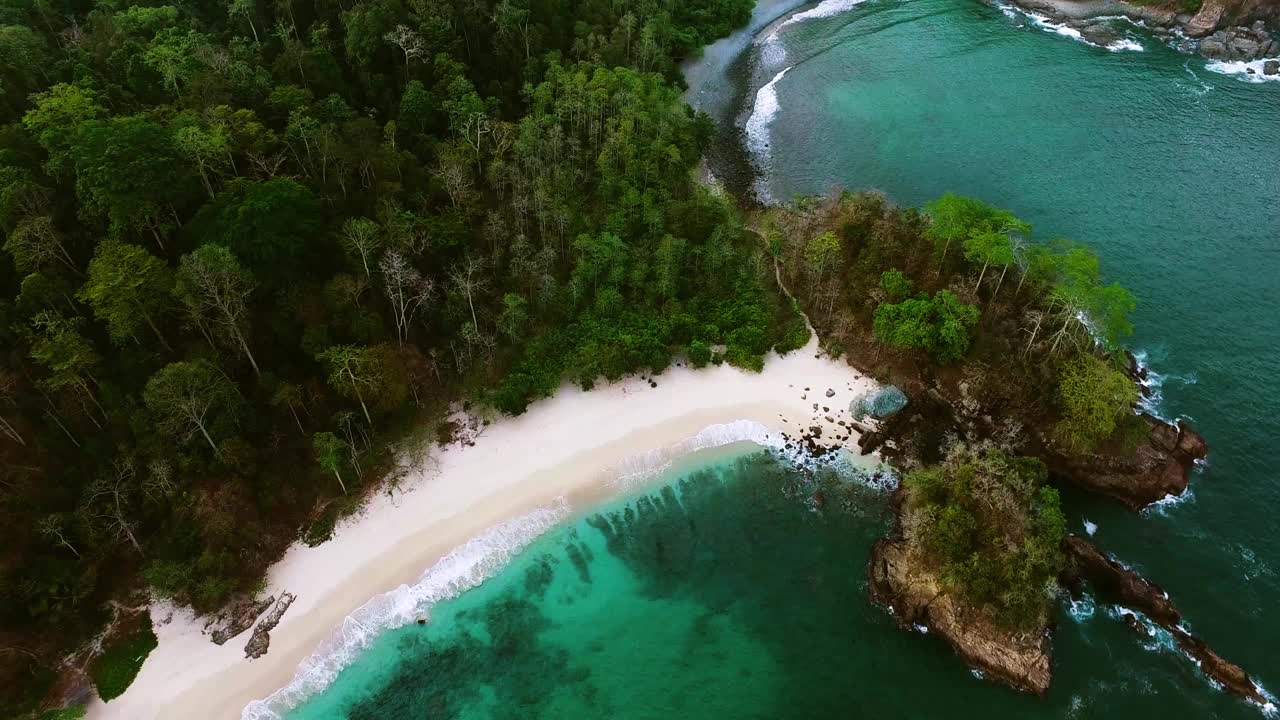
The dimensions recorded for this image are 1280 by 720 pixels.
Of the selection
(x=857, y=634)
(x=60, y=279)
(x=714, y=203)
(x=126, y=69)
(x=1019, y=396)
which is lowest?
(x=857, y=634)

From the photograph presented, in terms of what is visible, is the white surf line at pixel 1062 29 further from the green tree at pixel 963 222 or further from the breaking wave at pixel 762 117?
the green tree at pixel 963 222

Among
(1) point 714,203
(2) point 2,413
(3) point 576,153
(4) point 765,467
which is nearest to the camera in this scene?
(2) point 2,413

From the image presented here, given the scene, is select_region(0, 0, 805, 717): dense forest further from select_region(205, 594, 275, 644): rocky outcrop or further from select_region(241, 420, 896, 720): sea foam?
select_region(241, 420, 896, 720): sea foam

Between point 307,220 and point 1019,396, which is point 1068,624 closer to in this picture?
point 1019,396

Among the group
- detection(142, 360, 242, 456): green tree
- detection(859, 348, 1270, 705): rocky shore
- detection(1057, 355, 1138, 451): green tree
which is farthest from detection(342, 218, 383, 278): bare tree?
detection(1057, 355, 1138, 451): green tree

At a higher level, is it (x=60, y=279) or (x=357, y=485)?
(x=60, y=279)

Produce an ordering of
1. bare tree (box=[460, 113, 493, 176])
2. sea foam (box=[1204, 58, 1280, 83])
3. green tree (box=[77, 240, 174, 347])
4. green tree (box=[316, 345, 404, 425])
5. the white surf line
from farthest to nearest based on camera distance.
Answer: the white surf line → sea foam (box=[1204, 58, 1280, 83]) → bare tree (box=[460, 113, 493, 176]) → green tree (box=[316, 345, 404, 425]) → green tree (box=[77, 240, 174, 347])

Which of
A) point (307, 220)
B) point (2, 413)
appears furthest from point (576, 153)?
point (2, 413)
